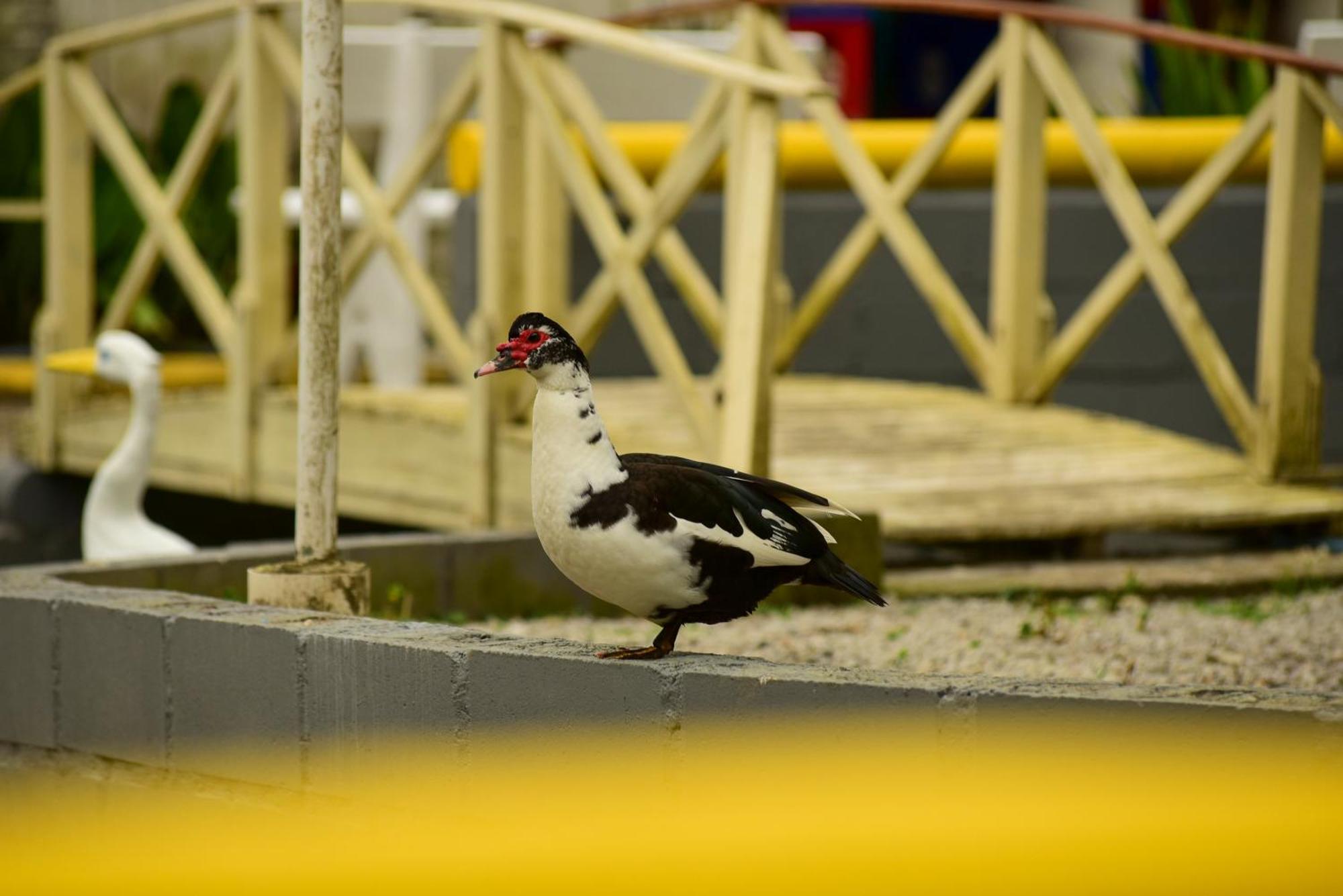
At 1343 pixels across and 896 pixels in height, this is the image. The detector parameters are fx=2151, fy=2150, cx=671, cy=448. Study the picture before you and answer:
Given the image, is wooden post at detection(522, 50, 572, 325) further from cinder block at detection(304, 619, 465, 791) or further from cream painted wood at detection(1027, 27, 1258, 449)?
cinder block at detection(304, 619, 465, 791)

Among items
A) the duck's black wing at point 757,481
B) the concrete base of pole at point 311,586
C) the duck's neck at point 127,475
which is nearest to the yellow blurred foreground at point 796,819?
the duck's black wing at point 757,481

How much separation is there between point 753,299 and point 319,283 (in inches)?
67.8

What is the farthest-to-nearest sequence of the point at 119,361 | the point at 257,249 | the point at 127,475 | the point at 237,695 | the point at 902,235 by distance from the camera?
1. the point at 902,235
2. the point at 257,249
3. the point at 119,361
4. the point at 127,475
5. the point at 237,695

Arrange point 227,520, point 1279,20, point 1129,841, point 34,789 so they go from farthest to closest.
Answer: point 1279,20
point 227,520
point 34,789
point 1129,841

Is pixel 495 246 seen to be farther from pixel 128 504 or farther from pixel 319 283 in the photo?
pixel 319 283

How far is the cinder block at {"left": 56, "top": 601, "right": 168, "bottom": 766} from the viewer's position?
14.1ft

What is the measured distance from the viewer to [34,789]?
4555mm

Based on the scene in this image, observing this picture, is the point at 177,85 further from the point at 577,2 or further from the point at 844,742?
the point at 844,742

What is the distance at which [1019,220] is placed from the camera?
8055 mm

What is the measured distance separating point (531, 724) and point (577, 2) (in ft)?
39.8

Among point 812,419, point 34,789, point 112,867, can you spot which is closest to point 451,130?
point 812,419

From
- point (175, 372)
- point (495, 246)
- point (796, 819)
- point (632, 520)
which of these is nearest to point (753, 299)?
point (495, 246)

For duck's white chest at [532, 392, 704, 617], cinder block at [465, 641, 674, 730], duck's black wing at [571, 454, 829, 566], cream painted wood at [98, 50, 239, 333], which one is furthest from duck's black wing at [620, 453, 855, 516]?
cream painted wood at [98, 50, 239, 333]

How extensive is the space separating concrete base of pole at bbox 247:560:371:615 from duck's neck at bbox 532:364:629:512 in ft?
3.58
